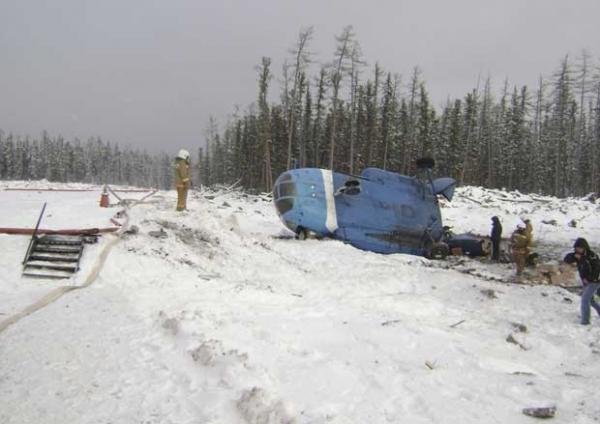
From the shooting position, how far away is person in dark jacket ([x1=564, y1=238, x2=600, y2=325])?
853 centimetres

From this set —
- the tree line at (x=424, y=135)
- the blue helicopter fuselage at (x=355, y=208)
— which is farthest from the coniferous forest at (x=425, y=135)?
the blue helicopter fuselage at (x=355, y=208)

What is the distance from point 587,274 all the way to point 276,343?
224 inches

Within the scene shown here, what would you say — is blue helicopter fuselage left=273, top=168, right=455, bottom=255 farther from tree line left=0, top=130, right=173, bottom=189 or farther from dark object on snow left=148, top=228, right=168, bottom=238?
tree line left=0, top=130, right=173, bottom=189

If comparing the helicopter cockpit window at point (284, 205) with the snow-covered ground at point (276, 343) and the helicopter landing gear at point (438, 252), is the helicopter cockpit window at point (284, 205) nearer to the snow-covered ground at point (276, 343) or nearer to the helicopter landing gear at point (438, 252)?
the snow-covered ground at point (276, 343)

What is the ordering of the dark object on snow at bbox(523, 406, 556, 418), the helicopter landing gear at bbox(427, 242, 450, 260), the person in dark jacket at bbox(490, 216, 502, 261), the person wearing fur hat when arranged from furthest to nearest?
the helicopter landing gear at bbox(427, 242, 450, 260) → the person in dark jacket at bbox(490, 216, 502, 261) → the person wearing fur hat → the dark object on snow at bbox(523, 406, 556, 418)

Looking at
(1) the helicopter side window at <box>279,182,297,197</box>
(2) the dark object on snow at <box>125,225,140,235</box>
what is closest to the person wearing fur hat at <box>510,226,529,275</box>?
(1) the helicopter side window at <box>279,182,297,197</box>

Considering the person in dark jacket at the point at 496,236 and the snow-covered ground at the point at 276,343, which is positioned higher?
the person in dark jacket at the point at 496,236

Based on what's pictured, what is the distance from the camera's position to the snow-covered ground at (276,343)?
4848 millimetres

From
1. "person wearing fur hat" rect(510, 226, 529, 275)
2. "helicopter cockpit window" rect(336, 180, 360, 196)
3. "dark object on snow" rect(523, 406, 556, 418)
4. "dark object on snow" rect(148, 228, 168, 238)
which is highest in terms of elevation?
"helicopter cockpit window" rect(336, 180, 360, 196)

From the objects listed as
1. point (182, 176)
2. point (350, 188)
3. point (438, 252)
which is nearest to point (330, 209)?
point (350, 188)

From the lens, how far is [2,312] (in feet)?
25.0

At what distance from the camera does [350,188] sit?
16.3 meters

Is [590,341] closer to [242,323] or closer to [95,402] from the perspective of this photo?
Answer: [242,323]

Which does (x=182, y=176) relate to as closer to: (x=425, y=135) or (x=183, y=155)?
(x=183, y=155)
